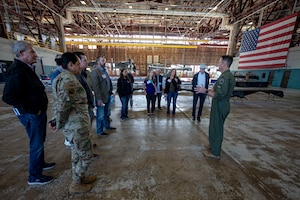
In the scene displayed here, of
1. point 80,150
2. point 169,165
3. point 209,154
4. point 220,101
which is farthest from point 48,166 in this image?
point 220,101

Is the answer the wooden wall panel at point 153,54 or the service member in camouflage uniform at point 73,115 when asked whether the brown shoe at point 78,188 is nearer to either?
the service member in camouflage uniform at point 73,115

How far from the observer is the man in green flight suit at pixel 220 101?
204 cm

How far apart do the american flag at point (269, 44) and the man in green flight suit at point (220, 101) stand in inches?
370

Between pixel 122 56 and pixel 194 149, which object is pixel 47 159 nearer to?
pixel 194 149

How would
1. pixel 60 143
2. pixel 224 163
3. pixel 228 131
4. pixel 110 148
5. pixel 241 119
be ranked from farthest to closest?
pixel 241 119 < pixel 228 131 < pixel 60 143 < pixel 110 148 < pixel 224 163

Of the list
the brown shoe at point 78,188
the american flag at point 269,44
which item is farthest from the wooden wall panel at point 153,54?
the brown shoe at point 78,188

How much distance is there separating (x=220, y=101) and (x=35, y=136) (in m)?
2.70

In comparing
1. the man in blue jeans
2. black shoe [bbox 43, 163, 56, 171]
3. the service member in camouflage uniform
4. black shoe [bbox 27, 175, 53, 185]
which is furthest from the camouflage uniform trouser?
the man in blue jeans

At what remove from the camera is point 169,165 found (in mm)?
2113

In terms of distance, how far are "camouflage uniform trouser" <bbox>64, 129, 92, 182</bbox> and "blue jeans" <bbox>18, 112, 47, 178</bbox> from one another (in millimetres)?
545

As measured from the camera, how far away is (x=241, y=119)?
4.38m

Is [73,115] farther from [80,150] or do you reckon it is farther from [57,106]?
[80,150]

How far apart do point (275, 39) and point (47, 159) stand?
1275cm

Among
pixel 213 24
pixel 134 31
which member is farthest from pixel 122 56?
pixel 213 24
